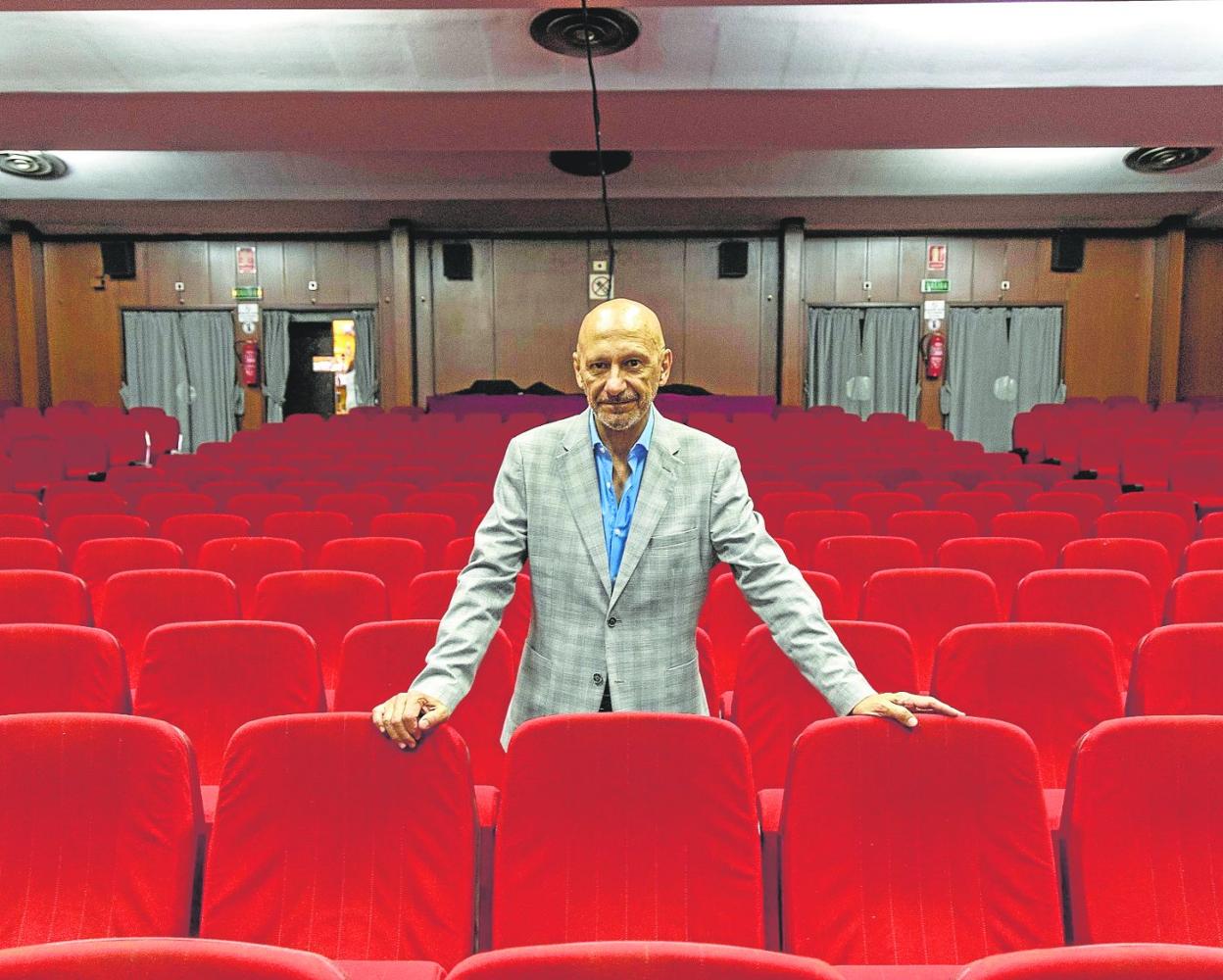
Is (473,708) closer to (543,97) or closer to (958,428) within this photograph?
(543,97)

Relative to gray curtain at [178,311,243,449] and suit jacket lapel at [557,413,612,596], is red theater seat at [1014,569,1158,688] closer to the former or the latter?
suit jacket lapel at [557,413,612,596]

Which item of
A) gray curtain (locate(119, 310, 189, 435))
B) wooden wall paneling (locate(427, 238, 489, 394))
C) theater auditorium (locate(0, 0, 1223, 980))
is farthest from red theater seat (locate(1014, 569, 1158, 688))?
gray curtain (locate(119, 310, 189, 435))

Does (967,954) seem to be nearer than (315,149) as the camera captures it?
Yes

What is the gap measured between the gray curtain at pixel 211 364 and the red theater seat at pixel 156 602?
1044 centimetres

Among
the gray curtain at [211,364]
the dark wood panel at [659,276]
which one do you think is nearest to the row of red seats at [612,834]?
the dark wood panel at [659,276]

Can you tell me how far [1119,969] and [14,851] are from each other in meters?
1.74

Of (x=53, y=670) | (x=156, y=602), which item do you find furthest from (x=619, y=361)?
(x=156, y=602)

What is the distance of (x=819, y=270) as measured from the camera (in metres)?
12.3

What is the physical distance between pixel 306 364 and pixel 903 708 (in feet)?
41.1

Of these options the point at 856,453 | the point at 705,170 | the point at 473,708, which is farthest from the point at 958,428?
the point at 473,708

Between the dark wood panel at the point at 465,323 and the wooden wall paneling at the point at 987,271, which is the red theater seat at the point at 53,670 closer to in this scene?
the dark wood panel at the point at 465,323

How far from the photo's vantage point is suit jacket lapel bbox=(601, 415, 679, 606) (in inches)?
65.2

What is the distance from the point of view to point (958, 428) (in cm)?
1243

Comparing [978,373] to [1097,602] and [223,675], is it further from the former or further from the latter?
[223,675]
